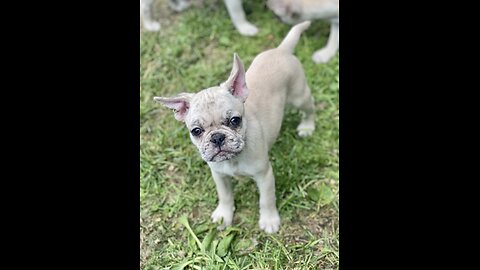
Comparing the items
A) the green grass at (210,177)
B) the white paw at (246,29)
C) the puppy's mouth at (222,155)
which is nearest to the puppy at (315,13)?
the green grass at (210,177)

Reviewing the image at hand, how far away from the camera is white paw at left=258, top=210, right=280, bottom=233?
167 inches

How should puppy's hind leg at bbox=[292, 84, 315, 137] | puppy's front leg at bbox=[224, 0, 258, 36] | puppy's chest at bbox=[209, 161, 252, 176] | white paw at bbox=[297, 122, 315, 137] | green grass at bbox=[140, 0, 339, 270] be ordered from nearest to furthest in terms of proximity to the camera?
puppy's chest at bbox=[209, 161, 252, 176] < green grass at bbox=[140, 0, 339, 270] < puppy's hind leg at bbox=[292, 84, 315, 137] < white paw at bbox=[297, 122, 315, 137] < puppy's front leg at bbox=[224, 0, 258, 36]

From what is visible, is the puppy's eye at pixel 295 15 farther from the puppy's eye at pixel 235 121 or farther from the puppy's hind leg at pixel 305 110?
the puppy's eye at pixel 235 121

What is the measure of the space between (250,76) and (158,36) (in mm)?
2278

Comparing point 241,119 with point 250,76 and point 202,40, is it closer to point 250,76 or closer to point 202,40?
point 250,76

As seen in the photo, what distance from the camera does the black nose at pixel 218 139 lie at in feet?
11.1

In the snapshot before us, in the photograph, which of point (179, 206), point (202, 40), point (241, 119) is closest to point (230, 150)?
point (241, 119)

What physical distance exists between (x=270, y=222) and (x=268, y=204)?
0.17m

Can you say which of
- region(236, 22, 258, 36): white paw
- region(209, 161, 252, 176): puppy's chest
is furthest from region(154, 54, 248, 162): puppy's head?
region(236, 22, 258, 36): white paw

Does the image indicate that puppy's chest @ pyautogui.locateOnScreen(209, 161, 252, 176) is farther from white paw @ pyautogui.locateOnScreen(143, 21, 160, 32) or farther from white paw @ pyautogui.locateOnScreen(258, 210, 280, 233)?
white paw @ pyautogui.locateOnScreen(143, 21, 160, 32)

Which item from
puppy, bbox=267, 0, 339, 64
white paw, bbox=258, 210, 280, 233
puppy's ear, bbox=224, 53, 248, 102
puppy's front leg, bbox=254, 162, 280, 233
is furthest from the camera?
puppy, bbox=267, 0, 339, 64

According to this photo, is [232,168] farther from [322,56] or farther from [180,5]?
[180,5]

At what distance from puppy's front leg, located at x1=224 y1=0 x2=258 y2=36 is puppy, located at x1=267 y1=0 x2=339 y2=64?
36cm

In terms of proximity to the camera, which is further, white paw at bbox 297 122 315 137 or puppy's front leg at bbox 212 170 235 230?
white paw at bbox 297 122 315 137
